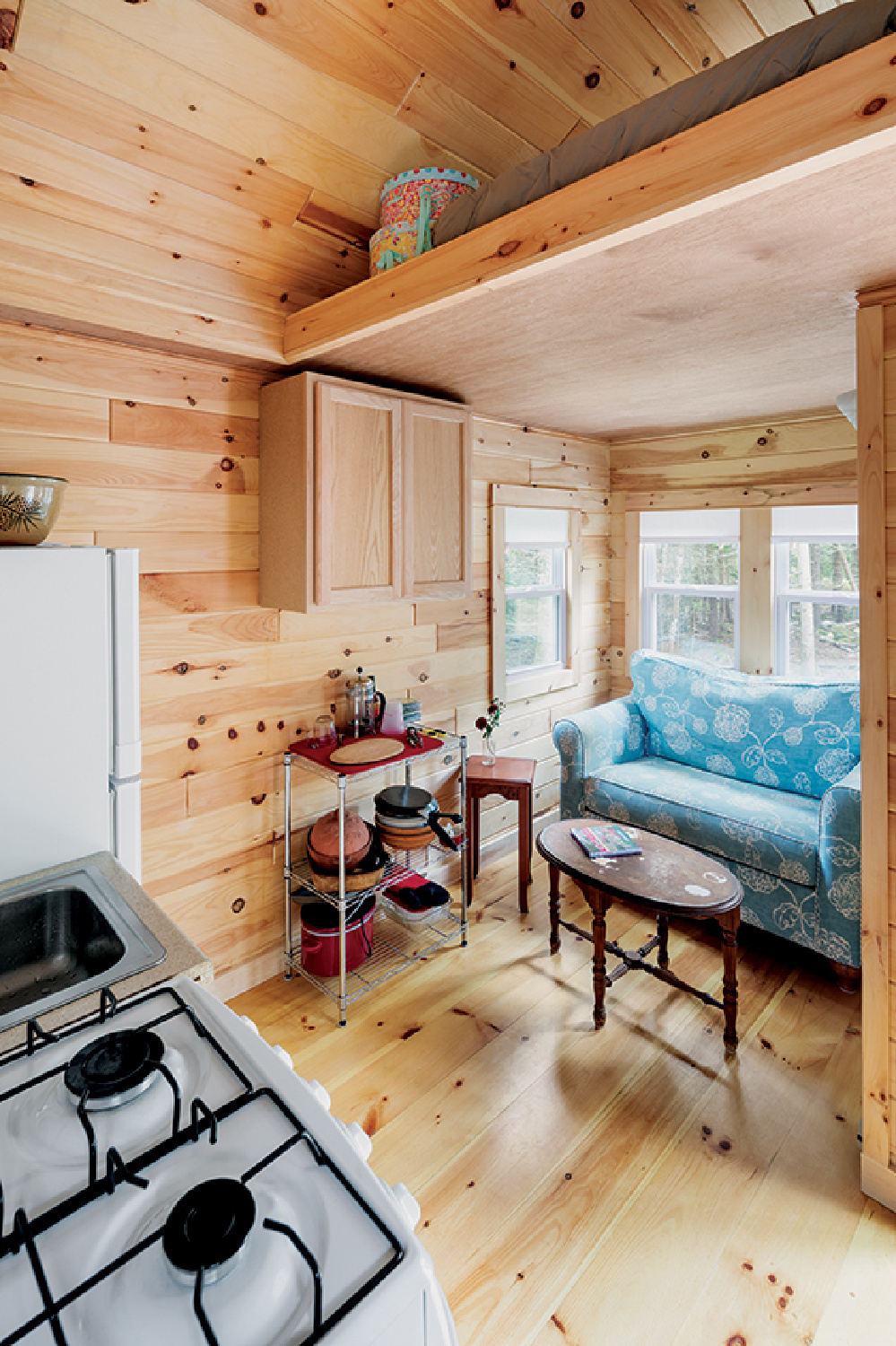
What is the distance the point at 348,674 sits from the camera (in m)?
2.89

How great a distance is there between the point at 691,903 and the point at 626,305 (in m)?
1.75

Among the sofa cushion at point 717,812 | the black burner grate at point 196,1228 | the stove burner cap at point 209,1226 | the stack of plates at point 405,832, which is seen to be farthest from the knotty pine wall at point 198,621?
the stove burner cap at point 209,1226

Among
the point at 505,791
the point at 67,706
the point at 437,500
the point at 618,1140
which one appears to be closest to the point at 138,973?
the point at 67,706

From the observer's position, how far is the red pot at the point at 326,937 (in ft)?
8.55

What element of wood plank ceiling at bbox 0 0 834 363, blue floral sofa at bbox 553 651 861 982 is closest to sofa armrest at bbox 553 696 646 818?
blue floral sofa at bbox 553 651 861 982

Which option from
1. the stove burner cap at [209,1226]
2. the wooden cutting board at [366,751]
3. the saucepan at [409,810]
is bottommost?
the saucepan at [409,810]

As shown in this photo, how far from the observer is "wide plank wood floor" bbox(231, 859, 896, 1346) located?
1.54 metres

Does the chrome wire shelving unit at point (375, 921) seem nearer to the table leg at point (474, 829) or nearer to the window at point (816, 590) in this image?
the table leg at point (474, 829)

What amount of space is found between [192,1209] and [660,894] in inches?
72.9

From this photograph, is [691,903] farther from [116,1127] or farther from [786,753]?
[116,1127]

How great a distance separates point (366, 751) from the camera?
2557 millimetres

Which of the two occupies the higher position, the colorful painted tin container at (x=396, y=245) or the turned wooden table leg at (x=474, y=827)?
the colorful painted tin container at (x=396, y=245)

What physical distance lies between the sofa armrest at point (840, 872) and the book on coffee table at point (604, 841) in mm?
692

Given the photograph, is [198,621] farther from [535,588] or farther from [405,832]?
[535,588]
